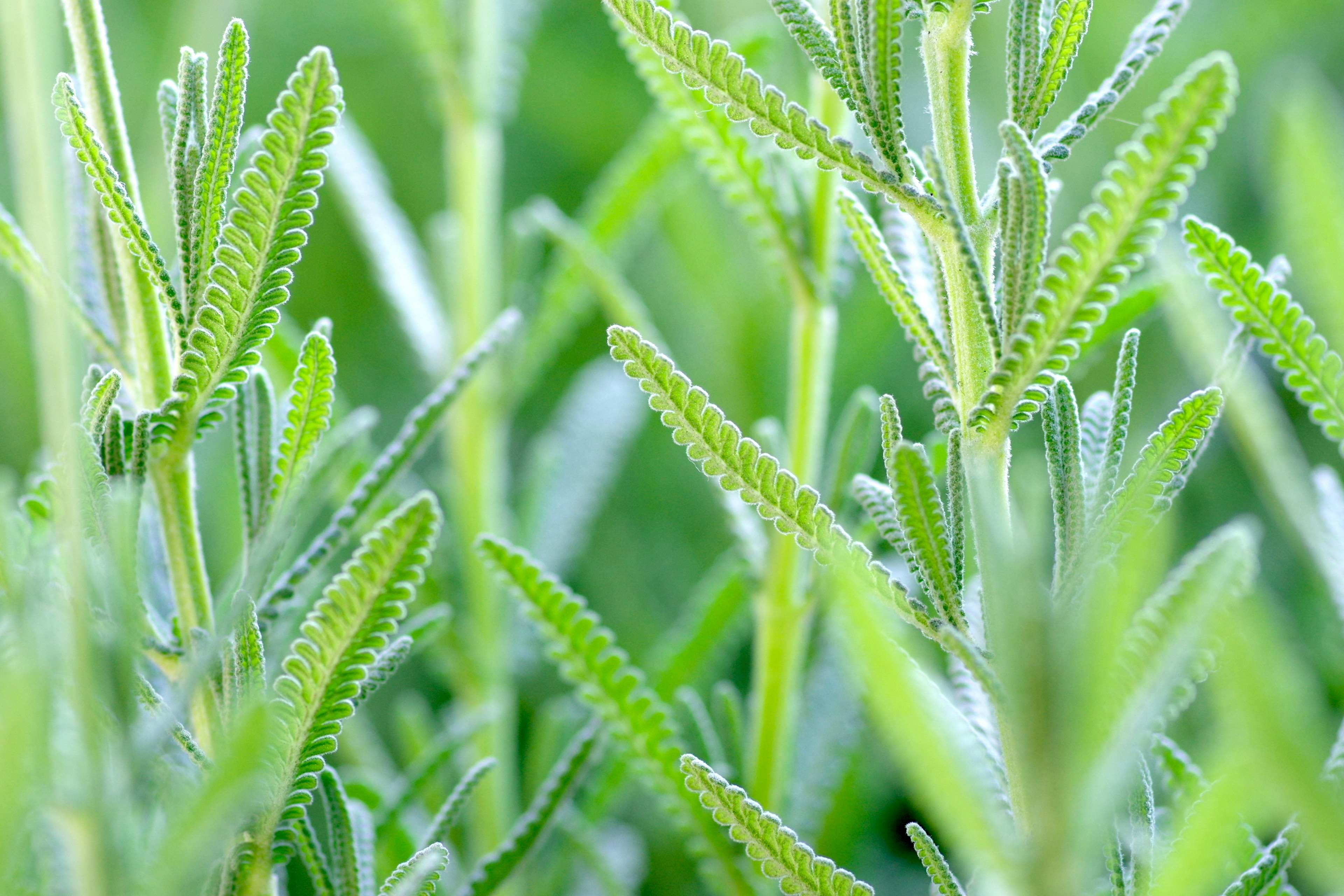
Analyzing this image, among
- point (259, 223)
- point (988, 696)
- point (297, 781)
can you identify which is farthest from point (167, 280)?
point (988, 696)

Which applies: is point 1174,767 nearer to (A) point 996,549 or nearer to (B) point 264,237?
(A) point 996,549

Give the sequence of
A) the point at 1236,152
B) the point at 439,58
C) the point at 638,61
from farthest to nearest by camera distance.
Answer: the point at 1236,152, the point at 439,58, the point at 638,61

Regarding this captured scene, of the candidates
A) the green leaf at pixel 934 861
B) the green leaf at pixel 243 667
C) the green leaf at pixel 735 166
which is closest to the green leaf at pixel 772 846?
the green leaf at pixel 934 861

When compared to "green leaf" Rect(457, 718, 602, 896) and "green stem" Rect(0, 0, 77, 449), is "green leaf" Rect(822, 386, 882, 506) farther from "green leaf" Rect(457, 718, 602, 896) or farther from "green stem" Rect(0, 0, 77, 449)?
"green stem" Rect(0, 0, 77, 449)

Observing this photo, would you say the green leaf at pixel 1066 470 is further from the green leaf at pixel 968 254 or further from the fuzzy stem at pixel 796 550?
the fuzzy stem at pixel 796 550

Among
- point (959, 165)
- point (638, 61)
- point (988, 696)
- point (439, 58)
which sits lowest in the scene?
point (988, 696)

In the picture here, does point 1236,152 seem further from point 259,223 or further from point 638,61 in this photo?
point 259,223

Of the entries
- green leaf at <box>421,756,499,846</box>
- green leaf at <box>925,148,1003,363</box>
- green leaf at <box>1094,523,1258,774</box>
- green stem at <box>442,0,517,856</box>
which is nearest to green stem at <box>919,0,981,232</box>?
green leaf at <box>925,148,1003,363</box>

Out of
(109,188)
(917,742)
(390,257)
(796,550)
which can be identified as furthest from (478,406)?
(917,742)
